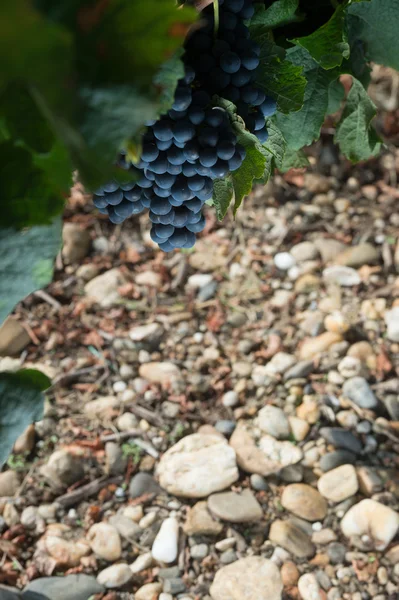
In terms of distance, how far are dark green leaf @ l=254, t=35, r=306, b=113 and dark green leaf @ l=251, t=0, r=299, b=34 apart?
2cm

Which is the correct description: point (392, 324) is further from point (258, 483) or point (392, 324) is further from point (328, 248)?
point (258, 483)

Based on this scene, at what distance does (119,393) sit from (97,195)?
106 centimetres

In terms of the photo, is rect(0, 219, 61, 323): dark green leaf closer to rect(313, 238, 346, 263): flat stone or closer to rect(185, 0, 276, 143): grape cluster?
rect(185, 0, 276, 143): grape cluster

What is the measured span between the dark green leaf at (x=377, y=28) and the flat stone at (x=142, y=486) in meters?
1.02

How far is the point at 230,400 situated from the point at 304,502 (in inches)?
12.6

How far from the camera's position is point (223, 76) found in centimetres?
63

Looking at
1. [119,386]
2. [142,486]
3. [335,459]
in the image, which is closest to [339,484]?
[335,459]

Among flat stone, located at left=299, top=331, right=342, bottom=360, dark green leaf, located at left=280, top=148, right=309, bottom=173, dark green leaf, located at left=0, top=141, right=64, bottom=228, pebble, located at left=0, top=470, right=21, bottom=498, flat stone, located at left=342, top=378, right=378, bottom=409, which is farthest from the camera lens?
flat stone, located at left=299, top=331, right=342, bottom=360

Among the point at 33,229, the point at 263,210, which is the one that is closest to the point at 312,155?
the point at 263,210

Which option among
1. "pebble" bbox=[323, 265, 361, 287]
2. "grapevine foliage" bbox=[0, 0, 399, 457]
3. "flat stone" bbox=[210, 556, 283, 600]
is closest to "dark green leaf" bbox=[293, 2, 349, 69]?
"grapevine foliage" bbox=[0, 0, 399, 457]

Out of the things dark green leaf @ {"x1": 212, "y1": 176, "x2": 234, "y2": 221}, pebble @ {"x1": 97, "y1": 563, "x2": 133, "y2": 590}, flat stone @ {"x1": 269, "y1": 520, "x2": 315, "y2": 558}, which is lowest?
flat stone @ {"x1": 269, "y1": 520, "x2": 315, "y2": 558}

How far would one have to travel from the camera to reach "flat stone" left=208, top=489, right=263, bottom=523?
143cm

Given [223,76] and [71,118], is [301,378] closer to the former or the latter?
[223,76]

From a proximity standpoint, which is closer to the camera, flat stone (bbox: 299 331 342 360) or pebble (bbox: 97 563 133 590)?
pebble (bbox: 97 563 133 590)
